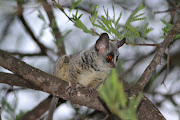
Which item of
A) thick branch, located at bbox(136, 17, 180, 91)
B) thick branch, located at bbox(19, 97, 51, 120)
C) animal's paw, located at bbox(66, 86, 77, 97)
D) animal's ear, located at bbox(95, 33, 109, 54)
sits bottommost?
thick branch, located at bbox(136, 17, 180, 91)

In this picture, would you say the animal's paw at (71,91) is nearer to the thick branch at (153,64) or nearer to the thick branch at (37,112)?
the thick branch at (153,64)

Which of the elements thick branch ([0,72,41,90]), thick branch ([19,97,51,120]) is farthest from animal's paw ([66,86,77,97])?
thick branch ([19,97,51,120])

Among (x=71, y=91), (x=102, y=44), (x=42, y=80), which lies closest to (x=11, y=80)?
(x=42, y=80)

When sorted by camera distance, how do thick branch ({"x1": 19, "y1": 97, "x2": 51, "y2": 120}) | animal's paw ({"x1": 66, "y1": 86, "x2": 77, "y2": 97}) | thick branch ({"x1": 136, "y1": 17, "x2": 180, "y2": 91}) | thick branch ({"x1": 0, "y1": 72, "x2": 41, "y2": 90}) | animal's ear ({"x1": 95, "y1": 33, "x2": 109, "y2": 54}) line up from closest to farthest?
thick branch ({"x1": 136, "y1": 17, "x2": 180, "y2": 91}) < animal's paw ({"x1": 66, "y1": 86, "x2": 77, "y2": 97}) < thick branch ({"x1": 0, "y1": 72, "x2": 41, "y2": 90}) < animal's ear ({"x1": 95, "y1": 33, "x2": 109, "y2": 54}) < thick branch ({"x1": 19, "y1": 97, "x2": 51, "y2": 120})

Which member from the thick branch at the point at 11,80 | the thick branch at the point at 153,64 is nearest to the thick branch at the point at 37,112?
the thick branch at the point at 11,80

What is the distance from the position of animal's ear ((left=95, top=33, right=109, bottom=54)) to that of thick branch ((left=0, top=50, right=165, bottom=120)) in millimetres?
689

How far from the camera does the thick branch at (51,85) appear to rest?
2611mm

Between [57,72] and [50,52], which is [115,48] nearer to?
[57,72]

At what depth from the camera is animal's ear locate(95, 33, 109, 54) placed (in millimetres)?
3085

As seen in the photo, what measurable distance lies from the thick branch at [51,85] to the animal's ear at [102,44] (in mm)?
689

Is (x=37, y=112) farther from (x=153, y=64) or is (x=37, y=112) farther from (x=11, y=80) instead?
(x=153, y=64)

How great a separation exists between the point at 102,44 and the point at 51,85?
37.0 inches

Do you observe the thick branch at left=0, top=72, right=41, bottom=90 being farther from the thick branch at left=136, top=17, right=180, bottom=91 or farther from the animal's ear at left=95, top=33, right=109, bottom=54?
the thick branch at left=136, top=17, right=180, bottom=91

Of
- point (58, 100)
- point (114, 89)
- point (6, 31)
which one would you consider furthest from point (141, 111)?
point (6, 31)
